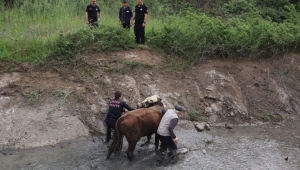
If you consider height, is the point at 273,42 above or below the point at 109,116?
above

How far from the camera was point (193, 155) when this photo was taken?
1076 centimetres

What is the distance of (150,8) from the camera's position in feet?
71.8

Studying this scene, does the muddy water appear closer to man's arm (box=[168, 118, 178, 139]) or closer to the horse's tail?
the horse's tail

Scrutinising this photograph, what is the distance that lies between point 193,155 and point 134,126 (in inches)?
80.8

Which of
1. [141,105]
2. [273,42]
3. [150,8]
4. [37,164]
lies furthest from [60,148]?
[150,8]

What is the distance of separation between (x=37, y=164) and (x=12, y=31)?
6.73 metres

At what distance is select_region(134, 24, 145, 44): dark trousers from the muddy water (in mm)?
4599

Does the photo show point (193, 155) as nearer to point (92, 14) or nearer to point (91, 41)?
point (91, 41)

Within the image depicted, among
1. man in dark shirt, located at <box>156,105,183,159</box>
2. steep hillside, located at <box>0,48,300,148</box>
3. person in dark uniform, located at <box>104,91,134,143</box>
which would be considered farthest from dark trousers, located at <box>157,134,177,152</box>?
steep hillside, located at <box>0,48,300,148</box>

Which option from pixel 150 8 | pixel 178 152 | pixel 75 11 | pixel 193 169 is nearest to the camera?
pixel 193 169

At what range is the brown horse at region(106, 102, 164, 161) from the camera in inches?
393

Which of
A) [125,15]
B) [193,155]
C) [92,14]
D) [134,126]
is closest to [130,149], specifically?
[134,126]

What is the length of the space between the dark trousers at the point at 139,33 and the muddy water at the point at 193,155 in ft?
15.1

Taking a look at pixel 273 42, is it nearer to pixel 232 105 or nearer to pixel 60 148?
pixel 232 105
